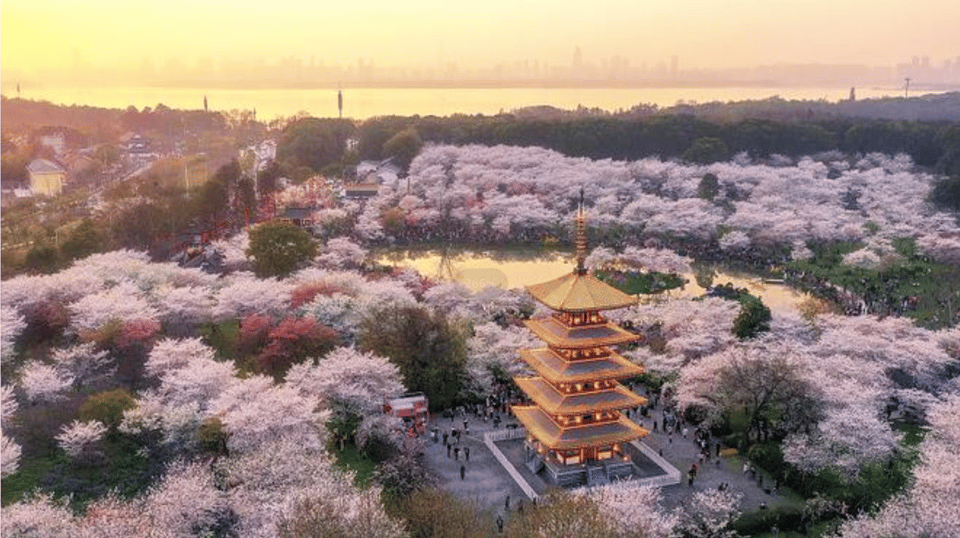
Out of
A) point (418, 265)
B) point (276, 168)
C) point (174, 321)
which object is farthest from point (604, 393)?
point (276, 168)

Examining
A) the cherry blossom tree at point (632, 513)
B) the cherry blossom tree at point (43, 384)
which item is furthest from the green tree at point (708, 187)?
the cherry blossom tree at point (43, 384)

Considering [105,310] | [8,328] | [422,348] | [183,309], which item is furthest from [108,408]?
[422,348]

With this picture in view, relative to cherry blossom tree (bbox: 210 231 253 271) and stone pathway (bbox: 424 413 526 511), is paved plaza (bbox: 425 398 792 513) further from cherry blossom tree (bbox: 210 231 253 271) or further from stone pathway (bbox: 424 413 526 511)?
cherry blossom tree (bbox: 210 231 253 271)

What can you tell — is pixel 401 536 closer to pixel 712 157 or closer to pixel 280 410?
pixel 280 410

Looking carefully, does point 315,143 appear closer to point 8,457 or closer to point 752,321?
point 752,321

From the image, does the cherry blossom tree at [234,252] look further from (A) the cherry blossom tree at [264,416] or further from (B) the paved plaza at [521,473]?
(B) the paved plaza at [521,473]

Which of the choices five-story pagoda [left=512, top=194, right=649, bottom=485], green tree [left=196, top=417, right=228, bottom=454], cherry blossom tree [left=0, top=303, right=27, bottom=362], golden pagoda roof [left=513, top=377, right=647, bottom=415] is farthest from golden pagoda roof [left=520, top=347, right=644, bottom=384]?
cherry blossom tree [left=0, top=303, right=27, bottom=362]

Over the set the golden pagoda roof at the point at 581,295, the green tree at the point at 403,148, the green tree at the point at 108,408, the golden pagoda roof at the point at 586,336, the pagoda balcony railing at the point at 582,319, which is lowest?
the green tree at the point at 108,408
